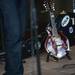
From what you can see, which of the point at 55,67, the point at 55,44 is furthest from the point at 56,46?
the point at 55,67

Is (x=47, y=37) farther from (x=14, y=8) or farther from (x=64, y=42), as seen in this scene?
(x=14, y=8)

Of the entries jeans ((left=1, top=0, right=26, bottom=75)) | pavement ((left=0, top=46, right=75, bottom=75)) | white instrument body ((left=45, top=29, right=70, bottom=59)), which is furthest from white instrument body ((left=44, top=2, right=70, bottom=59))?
jeans ((left=1, top=0, right=26, bottom=75))

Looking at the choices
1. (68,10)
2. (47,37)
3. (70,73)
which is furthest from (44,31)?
(70,73)

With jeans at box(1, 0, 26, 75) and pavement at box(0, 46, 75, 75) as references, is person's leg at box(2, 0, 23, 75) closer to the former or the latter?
jeans at box(1, 0, 26, 75)

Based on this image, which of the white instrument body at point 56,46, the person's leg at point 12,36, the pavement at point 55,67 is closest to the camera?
the person's leg at point 12,36

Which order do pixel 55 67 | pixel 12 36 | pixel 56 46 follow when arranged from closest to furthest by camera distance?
pixel 12 36, pixel 55 67, pixel 56 46

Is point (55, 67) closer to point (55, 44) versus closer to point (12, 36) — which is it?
point (55, 44)

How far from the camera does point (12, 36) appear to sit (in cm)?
219

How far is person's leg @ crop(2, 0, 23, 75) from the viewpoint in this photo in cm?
219

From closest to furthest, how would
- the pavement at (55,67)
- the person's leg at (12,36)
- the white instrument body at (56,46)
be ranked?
the person's leg at (12,36) < the pavement at (55,67) < the white instrument body at (56,46)

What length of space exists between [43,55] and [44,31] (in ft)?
1.15

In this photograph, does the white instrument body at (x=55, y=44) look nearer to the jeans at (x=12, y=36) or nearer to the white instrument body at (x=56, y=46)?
the white instrument body at (x=56, y=46)

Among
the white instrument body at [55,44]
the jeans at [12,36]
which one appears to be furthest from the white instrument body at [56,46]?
the jeans at [12,36]

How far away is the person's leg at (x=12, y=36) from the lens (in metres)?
2.19
